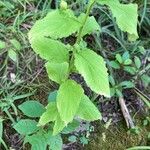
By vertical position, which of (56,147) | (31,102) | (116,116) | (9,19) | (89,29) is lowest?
(116,116)

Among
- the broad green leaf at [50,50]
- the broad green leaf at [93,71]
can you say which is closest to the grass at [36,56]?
the broad green leaf at [50,50]

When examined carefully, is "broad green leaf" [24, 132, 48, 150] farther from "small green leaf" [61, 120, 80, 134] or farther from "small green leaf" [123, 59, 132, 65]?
"small green leaf" [123, 59, 132, 65]

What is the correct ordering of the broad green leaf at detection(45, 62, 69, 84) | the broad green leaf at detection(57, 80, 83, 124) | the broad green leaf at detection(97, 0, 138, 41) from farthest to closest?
the broad green leaf at detection(45, 62, 69, 84) → the broad green leaf at detection(57, 80, 83, 124) → the broad green leaf at detection(97, 0, 138, 41)

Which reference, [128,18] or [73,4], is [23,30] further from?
→ [128,18]

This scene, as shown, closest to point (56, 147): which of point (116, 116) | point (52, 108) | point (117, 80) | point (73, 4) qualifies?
point (52, 108)

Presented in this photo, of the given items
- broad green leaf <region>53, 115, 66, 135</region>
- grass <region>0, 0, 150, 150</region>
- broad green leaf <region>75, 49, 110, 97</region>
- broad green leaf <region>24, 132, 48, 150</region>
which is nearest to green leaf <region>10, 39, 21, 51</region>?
grass <region>0, 0, 150, 150</region>

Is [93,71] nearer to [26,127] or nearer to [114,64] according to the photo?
[26,127]
